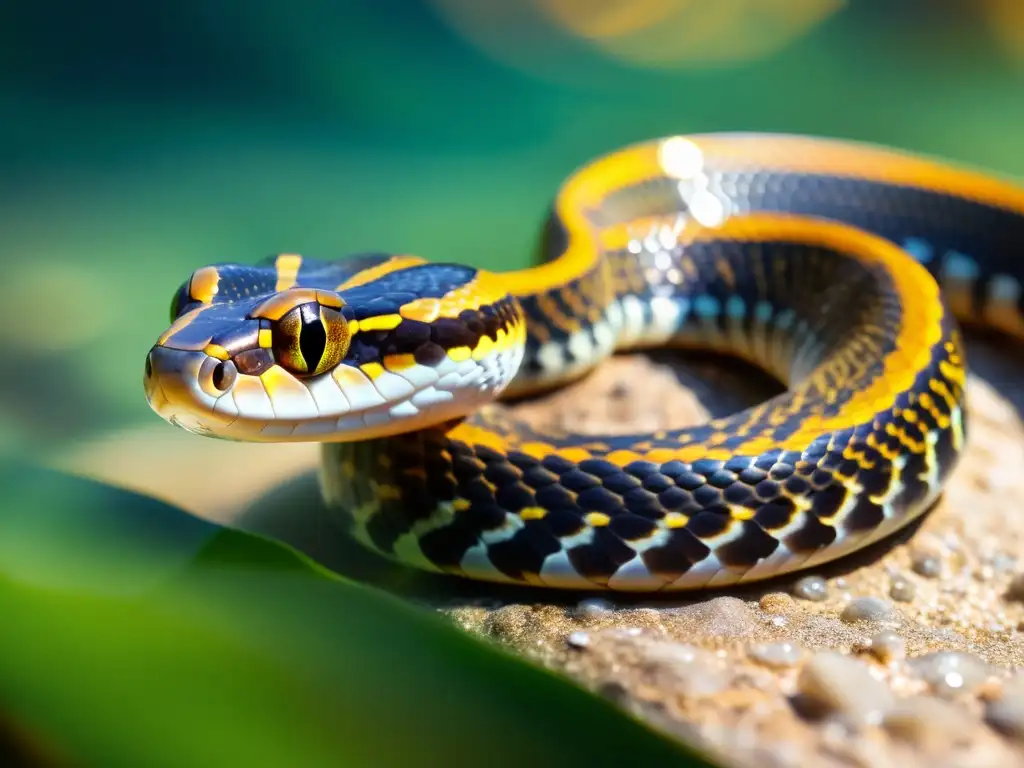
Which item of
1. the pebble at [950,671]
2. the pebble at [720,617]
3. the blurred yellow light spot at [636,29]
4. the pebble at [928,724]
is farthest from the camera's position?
the blurred yellow light spot at [636,29]

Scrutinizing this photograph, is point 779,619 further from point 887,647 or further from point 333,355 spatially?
point 333,355

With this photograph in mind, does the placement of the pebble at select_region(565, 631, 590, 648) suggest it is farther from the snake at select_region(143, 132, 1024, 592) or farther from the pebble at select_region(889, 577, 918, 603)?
the pebble at select_region(889, 577, 918, 603)

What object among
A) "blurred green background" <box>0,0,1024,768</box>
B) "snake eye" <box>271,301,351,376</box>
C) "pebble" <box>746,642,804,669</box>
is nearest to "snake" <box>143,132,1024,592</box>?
"snake eye" <box>271,301,351,376</box>

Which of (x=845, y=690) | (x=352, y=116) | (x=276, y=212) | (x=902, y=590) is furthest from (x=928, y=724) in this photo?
(x=352, y=116)

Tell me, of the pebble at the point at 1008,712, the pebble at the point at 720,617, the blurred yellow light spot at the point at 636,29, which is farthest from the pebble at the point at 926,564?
the blurred yellow light spot at the point at 636,29

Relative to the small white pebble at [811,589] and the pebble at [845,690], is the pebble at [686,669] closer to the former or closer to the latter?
the pebble at [845,690]

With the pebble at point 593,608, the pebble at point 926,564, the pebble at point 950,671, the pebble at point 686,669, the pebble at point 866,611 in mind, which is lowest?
the pebble at point 926,564
